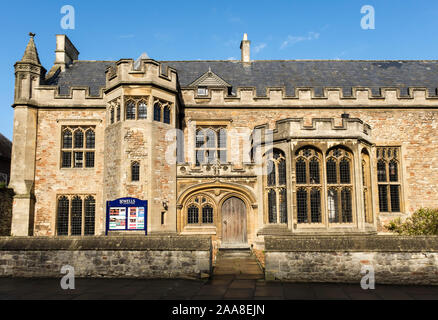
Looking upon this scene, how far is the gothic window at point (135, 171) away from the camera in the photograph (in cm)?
1390

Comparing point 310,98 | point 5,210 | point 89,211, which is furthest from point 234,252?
point 5,210

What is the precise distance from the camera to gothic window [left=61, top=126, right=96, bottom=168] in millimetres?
16013

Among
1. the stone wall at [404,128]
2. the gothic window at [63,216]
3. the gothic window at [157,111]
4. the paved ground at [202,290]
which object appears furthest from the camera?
the stone wall at [404,128]

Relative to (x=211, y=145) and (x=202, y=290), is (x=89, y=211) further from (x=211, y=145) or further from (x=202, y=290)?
(x=202, y=290)

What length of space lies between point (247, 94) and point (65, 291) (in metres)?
11.8

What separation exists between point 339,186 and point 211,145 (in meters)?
6.04

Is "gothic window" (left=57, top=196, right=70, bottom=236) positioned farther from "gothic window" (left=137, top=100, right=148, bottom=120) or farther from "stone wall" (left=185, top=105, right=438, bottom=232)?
"stone wall" (left=185, top=105, right=438, bottom=232)

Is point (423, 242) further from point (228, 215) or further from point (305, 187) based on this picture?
point (228, 215)

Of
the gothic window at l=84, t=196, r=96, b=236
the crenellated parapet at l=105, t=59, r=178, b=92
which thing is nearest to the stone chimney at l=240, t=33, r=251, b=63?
the crenellated parapet at l=105, t=59, r=178, b=92

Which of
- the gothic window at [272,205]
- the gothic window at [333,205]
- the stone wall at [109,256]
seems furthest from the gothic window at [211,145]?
the stone wall at [109,256]

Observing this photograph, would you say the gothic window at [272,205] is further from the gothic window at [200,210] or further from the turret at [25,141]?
the turret at [25,141]

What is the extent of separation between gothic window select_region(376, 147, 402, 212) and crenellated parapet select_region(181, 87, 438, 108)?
2.23 meters

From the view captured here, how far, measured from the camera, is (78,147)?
16172 millimetres

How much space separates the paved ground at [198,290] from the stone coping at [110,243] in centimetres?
79
